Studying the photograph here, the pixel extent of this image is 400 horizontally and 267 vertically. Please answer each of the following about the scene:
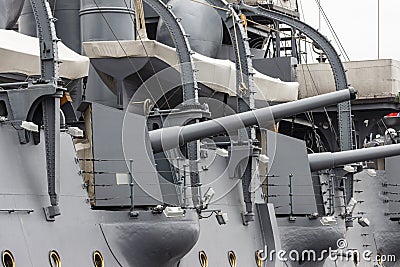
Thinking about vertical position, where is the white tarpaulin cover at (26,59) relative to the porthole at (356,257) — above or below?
above

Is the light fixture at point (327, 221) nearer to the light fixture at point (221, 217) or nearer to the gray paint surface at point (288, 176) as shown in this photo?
the gray paint surface at point (288, 176)

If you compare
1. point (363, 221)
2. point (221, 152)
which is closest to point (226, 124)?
point (221, 152)

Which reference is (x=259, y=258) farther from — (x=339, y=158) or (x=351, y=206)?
(x=351, y=206)

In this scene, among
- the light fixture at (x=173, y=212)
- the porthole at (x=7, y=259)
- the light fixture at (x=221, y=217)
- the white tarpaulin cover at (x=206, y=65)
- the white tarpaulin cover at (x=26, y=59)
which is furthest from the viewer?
the white tarpaulin cover at (x=206, y=65)

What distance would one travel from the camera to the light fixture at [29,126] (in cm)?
1073

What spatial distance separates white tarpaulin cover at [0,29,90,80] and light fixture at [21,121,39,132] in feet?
13.0

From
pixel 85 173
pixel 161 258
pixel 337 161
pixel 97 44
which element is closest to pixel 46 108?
pixel 85 173

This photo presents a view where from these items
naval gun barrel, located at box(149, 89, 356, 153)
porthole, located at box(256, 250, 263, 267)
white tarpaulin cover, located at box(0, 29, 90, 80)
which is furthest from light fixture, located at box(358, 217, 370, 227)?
white tarpaulin cover, located at box(0, 29, 90, 80)

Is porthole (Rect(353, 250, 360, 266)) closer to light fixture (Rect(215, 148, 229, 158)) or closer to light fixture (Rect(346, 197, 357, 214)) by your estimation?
light fixture (Rect(346, 197, 357, 214))

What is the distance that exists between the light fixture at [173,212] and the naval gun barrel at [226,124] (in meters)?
0.96

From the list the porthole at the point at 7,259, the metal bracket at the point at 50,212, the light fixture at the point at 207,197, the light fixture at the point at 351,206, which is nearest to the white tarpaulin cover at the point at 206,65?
the light fixture at the point at 351,206

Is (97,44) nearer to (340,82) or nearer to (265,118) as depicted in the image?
(265,118)

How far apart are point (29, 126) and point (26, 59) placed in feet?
14.2

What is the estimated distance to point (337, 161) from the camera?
62.8 ft
